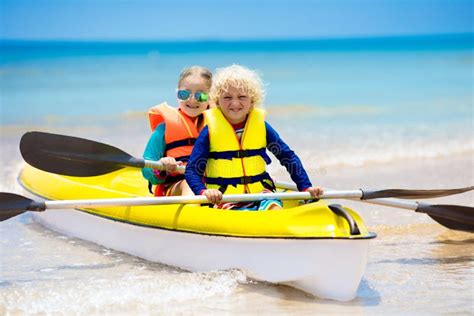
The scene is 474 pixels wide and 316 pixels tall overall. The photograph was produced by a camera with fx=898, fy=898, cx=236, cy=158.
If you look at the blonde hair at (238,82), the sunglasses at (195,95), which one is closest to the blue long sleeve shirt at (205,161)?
the blonde hair at (238,82)

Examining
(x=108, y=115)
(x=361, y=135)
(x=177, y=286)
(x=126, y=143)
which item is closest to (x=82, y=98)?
(x=108, y=115)

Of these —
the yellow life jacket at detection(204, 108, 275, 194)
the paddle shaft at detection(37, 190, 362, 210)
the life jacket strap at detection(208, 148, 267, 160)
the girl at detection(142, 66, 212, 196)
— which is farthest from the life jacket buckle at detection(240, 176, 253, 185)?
the girl at detection(142, 66, 212, 196)

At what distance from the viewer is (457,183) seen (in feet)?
23.8

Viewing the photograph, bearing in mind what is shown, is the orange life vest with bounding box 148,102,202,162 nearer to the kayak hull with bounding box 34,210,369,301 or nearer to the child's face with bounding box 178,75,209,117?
the child's face with bounding box 178,75,209,117

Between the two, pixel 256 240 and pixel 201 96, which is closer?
pixel 256 240

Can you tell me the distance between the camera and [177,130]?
534cm

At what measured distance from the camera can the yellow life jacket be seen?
469 centimetres

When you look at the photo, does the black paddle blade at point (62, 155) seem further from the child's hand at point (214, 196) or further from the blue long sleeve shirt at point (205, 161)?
the child's hand at point (214, 196)

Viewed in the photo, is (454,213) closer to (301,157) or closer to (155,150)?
(155,150)

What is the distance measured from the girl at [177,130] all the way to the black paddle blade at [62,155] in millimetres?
230

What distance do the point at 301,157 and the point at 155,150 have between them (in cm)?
338

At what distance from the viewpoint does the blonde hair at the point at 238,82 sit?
15.0 feet

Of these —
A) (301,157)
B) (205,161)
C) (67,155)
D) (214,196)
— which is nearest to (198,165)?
(205,161)

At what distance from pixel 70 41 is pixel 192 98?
29.9 meters
